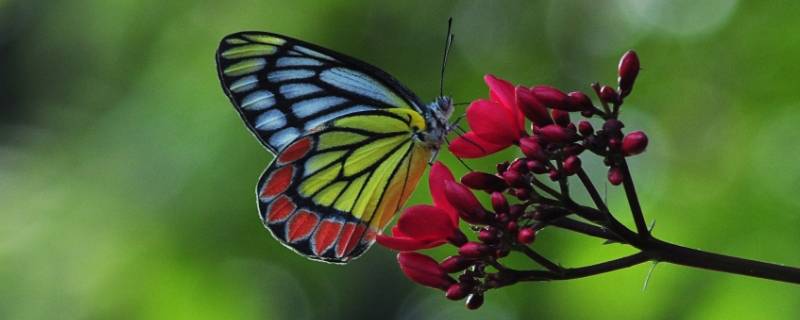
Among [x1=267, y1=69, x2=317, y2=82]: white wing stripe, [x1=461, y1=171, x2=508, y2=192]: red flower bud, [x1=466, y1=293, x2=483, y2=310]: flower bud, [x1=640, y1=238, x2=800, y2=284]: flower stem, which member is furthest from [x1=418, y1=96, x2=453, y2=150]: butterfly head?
[x1=640, y1=238, x2=800, y2=284]: flower stem

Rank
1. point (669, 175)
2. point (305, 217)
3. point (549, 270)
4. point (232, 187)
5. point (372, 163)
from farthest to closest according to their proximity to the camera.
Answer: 1. point (232, 187)
2. point (669, 175)
3. point (372, 163)
4. point (305, 217)
5. point (549, 270)

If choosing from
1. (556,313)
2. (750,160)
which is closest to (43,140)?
(556,313)

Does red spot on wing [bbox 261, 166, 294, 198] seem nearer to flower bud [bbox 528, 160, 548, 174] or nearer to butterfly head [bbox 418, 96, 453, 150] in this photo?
butterfly head [bbox 418, 96, 453, 150]

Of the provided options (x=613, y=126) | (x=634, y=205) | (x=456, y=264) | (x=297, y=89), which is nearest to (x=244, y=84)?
(x=297, y=89)

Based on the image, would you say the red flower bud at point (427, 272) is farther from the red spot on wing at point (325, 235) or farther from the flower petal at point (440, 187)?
the red spot on wing at point (325, 235)

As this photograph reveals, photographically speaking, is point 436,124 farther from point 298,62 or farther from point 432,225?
point 432,225

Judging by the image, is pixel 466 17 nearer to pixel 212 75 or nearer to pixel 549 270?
pixel 212 75
